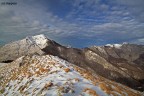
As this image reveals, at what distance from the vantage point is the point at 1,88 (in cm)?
2383

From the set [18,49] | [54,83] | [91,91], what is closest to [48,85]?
[54,83]

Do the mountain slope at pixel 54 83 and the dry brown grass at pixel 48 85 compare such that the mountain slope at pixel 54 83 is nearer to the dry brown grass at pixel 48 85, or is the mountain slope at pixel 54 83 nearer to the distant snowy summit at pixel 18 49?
the dry brown grass at pixel 48 85

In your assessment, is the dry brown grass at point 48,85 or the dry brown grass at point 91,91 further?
the dry brown grass at point 48,85

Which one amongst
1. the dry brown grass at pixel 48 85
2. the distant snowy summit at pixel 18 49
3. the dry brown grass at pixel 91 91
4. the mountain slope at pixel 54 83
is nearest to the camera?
the dry brown grass at pixel 91 91

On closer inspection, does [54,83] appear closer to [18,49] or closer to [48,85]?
[48,85]

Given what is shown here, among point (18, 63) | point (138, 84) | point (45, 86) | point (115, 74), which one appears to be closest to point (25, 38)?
point (18, 63)

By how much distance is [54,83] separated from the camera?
18.0m

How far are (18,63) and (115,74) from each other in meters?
177

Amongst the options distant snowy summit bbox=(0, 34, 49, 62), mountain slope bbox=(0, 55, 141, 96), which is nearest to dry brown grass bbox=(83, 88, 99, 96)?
mountain slope bbox=(0, 55, 141, 96)

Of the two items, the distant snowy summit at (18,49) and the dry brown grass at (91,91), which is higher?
the distant snowy summit at (18,49)

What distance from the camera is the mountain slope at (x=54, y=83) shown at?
53.8 feet

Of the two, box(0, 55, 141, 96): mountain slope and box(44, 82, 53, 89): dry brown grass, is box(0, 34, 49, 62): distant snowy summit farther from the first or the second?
box(44, 82, 53, 89): dry brown grass

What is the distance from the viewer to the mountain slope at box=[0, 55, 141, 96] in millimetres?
16406

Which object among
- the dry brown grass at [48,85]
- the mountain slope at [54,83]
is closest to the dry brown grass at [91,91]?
the mountain slope at [54,83]
